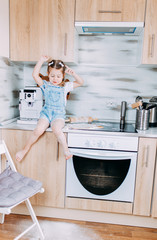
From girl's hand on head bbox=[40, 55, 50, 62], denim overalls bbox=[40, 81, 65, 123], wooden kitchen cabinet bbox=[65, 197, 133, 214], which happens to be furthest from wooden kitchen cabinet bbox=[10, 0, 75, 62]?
wooden kitchen cabinet bbox=[65, 197, 133, 214]

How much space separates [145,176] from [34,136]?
1029 mm

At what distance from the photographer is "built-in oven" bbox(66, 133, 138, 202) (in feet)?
5.82

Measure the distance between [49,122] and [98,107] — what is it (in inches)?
28.1

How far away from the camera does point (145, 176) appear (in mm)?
1786

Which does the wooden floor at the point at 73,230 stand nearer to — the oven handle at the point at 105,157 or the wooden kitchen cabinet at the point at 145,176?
the wooden kitchen cabinet at the point at 145,176

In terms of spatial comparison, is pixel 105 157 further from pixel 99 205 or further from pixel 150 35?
pixel 150 35

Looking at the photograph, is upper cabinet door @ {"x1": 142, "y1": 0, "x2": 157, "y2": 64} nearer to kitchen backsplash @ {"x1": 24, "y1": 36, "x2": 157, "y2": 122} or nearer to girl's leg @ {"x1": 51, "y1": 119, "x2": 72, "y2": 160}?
kitchen backsplash @ {"x1": 24, "y1": 36, "x2": 157, "y2": 122}

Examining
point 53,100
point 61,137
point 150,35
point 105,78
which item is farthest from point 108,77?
point 61,137

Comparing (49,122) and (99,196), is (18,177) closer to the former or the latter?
(49,122)

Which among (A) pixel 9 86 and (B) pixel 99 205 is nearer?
(B) pixel 99 205

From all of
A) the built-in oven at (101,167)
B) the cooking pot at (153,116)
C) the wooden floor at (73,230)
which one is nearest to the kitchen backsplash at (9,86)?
the built-in oven at (101,167)

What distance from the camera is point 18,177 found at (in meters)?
1.69

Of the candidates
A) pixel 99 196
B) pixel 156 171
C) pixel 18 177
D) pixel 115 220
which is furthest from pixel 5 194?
pixel 156 171

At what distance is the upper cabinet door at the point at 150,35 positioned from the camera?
1.82m
